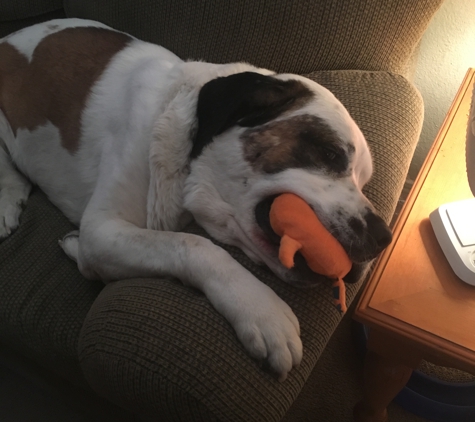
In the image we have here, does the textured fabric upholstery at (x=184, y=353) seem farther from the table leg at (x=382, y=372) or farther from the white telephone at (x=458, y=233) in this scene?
the white telephone at (x=458, y=233)

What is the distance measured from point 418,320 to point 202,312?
51 centimetres

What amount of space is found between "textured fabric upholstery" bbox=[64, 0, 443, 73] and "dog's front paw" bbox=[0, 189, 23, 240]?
81 centimetres

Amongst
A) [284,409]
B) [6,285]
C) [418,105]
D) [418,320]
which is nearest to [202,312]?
[284,409]

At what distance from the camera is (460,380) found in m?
1.68

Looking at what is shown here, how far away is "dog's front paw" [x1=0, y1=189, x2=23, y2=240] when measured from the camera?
4.93 feet

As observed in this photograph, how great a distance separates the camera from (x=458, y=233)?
1.14 meters

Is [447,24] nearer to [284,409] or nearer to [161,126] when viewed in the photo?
[161,126]

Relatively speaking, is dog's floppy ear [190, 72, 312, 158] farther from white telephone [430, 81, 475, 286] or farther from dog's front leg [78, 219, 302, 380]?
white telephone [430, 81, 475, 286]

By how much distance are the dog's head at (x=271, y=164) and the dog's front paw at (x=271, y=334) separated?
0.32ft

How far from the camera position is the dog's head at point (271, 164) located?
0.98 meters

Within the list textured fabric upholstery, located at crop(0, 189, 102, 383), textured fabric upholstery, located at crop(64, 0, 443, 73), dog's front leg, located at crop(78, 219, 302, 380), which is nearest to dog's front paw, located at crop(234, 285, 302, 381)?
dog's front leg, located at crop(78, 219, 302, 380)

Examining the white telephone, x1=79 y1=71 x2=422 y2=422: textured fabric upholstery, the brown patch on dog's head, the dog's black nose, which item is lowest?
x1=79 y1=71 x2=422 y2=422: textured fabric upholstery

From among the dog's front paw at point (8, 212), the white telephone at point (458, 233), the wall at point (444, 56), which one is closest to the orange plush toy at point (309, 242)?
A: the white telephone at point (458, 233)

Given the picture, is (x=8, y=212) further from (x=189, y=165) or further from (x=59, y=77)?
(x=189, y=165)
